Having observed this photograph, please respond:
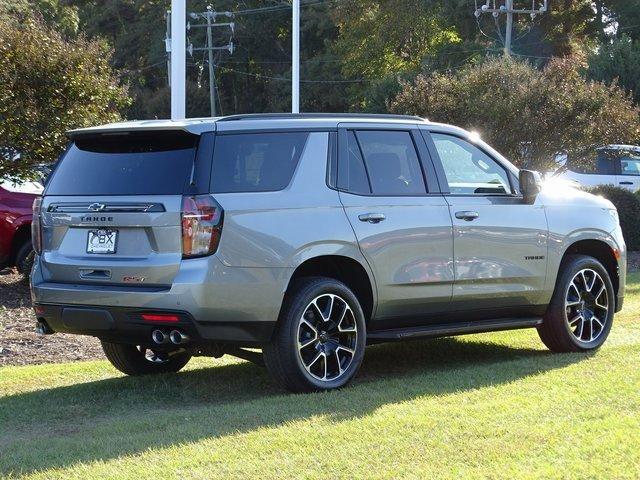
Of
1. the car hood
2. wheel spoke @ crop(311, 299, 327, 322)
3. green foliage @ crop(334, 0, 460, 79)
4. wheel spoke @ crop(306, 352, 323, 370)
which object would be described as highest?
green foliage @ crop(334, 0, 460, 79)

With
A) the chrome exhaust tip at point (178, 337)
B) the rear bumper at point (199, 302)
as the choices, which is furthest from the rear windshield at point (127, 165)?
the chrome exhaust tip at point (178, 337)

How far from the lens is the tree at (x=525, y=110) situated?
68.8 ft

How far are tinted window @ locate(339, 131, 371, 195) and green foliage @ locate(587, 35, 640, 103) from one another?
3245cm

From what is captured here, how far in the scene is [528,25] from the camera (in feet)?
193

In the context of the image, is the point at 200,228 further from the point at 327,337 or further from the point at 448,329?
the point at 448,329

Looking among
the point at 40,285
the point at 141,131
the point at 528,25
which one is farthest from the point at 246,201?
the point at 528,25

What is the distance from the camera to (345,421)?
22.9 feet

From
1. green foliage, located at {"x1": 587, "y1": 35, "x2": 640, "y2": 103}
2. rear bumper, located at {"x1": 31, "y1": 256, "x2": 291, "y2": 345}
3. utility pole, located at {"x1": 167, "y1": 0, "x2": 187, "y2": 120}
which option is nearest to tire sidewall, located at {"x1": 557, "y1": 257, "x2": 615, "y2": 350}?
rear bumper, located at {"x1": 31, "y1": 256, "x2": 291, "y2": 345}

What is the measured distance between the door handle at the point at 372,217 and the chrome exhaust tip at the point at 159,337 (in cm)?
159

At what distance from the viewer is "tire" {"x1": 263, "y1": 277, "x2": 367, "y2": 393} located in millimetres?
7879

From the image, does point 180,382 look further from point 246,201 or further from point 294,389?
point 246,201

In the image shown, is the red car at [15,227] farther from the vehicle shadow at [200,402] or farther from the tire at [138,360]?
the vehicle shadow at [200,402]

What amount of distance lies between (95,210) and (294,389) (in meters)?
1.75

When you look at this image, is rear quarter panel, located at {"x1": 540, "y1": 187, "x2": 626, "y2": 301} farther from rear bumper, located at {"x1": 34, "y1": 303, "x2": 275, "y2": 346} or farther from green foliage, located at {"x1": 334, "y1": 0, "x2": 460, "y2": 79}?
green foliage, located at {"x1": 334, "y1": 0, "x2": 460, "y2": 79}
